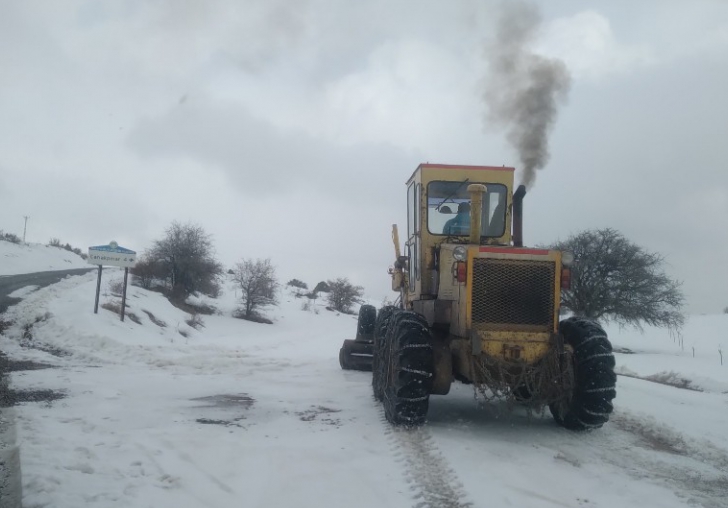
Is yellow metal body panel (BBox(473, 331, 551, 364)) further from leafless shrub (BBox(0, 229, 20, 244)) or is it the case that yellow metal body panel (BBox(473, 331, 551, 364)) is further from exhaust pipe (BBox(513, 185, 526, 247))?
leafless shrub (BBox(0, 229, 20, 244))

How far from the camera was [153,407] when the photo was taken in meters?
7.95

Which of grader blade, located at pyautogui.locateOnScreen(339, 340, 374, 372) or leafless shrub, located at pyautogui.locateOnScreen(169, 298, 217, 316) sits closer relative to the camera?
grader blade, located at pyautogui.locateOnScreen(339, 340, 374, 372)

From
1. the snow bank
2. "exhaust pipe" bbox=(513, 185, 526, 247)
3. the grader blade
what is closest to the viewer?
"exhaust pipe" bbox=(513, 185, 526, 247)

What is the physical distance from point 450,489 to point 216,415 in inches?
148

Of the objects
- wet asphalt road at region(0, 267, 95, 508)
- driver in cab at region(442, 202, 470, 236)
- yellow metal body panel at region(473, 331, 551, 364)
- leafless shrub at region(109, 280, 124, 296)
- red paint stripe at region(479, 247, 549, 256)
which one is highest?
driver in cab at region(442, 202, 470, 236)

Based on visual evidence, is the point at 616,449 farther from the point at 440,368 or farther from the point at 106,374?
the point at 106,374

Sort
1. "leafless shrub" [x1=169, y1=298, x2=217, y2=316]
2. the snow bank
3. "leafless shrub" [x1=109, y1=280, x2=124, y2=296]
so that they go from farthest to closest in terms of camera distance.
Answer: "leafless shrub" [x1=169, y1=298, x2=217, y2=316] → "leafless shrub" [x1=109, y1=280, x2=124, y2=296] → the snow bank

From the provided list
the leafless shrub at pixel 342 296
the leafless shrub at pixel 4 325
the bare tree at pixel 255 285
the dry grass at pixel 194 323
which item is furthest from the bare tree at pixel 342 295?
the leafless shrub at pixel 4 325

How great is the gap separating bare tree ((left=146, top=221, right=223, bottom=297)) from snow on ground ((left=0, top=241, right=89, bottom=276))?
10258 millimetres

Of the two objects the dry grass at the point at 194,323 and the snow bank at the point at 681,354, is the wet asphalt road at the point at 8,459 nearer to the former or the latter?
the snow bank at the point at 681,354

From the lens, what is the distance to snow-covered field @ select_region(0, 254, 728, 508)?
188 inches

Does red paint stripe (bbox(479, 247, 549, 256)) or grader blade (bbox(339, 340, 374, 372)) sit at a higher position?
red paint stripe (bbox(479, 247, 549, 256))

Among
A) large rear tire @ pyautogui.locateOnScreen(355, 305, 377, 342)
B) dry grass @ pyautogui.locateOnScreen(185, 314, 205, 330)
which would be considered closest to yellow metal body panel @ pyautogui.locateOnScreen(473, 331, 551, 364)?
large rear tire @ pyautogui.locateOnScreen(355, 305, 377, 342)

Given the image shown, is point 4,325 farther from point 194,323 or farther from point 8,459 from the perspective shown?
point 8,459
